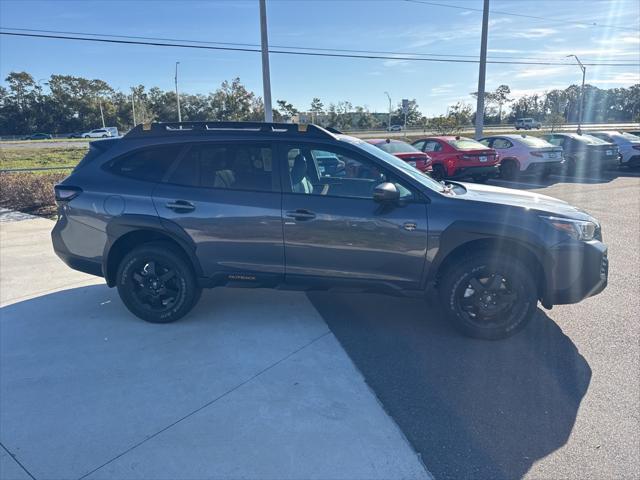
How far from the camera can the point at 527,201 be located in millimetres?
4023

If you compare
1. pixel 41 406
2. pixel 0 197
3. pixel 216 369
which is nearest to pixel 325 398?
→ pixel 216 369

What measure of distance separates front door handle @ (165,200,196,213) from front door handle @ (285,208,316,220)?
88cm

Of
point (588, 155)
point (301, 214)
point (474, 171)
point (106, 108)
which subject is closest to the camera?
point (301, 214)

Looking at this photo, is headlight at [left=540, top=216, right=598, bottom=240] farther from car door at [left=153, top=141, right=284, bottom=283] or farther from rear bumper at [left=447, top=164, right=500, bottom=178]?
rear bumper at [left=447, top=164, right=500, bottom=178]

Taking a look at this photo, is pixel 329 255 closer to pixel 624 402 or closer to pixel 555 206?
pixel 555 206

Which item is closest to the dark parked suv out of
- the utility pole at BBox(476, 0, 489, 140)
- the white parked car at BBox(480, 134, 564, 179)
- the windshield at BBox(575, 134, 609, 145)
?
the white parked car at BBox(480, 134, 564, 179)

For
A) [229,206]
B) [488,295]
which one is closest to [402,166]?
[488,295]

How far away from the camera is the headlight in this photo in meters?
3.69

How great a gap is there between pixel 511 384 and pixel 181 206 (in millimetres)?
3080

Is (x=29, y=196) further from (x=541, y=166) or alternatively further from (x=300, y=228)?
(x=541, y=166)

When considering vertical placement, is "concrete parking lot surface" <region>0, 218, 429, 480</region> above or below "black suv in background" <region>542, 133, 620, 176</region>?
below

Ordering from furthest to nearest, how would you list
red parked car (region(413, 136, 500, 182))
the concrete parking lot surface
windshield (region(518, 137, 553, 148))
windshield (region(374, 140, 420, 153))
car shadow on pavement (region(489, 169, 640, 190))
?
windshield (region(518, 137, 553, 148)), car shadow on pavement (region(489, 169, 640, 190)), red parked car (region(413, 136, 500, 182)), windshield (region(374, 140, 420, 153)), the concrete parking lot surface

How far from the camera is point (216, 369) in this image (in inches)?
135

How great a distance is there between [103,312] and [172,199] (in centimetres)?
150
